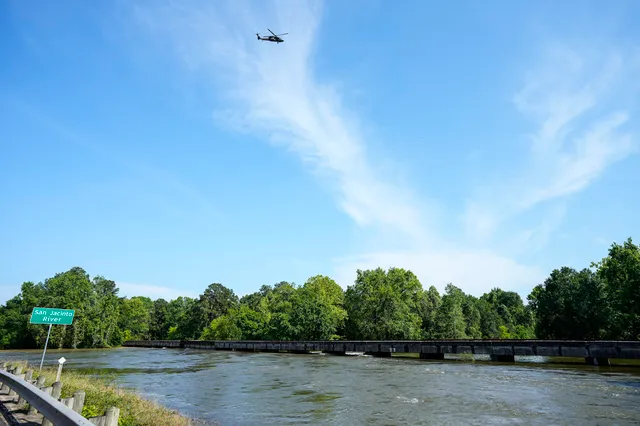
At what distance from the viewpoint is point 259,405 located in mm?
18500

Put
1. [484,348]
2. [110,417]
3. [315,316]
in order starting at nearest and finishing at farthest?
[110,417], [484,348], [315,316]

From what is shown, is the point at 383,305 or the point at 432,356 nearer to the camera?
the point at 432,356

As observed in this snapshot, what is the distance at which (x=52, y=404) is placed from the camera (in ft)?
19.9

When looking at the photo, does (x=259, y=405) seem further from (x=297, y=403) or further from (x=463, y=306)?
(x=463, y=306)

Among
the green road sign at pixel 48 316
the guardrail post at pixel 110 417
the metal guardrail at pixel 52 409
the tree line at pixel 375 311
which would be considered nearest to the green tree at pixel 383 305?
the tree line at pixel 375 311

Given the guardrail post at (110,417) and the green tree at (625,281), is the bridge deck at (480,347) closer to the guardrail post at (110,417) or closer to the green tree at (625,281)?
the green tree at (625,281)

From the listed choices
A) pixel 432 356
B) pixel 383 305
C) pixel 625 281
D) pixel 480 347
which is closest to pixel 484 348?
pixel 480 347

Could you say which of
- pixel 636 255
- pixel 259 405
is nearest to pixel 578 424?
pixel 259 405

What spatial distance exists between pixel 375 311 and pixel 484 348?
3084 centimetres

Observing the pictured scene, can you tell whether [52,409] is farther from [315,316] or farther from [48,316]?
[315,316]

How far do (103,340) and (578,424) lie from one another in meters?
104

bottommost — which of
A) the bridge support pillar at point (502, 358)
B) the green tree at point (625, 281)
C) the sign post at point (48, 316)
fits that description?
→ the bridge support pillar at point (502, 358)

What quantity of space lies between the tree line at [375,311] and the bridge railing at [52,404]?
6341 centimetres

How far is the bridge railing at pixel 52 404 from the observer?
5445 mm
